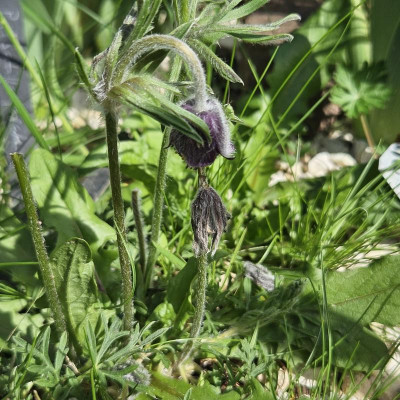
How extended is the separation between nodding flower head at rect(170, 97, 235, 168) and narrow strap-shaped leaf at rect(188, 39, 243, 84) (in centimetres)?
14

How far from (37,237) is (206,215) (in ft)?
1.54

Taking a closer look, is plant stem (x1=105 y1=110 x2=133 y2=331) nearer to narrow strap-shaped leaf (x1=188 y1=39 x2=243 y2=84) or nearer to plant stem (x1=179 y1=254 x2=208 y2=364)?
plant stem (x1=179 y1=254 x2=208 y2=364)

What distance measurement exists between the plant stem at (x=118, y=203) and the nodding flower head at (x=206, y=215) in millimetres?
201

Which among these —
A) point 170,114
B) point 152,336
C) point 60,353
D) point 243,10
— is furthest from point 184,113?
point 60,353

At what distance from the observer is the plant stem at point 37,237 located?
138 cm

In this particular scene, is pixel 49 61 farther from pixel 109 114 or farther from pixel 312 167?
pixel 109 114

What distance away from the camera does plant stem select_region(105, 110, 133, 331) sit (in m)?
1.37

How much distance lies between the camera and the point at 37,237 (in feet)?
5.03

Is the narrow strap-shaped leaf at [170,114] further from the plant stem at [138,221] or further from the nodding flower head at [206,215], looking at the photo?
the plant stem at [138,221]

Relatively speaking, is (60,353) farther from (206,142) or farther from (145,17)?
(145,17)

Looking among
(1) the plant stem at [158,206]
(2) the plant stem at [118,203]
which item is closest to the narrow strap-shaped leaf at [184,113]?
(2) the plant stem at [118,203]

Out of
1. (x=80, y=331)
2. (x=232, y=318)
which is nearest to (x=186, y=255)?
(x=232, y=318)

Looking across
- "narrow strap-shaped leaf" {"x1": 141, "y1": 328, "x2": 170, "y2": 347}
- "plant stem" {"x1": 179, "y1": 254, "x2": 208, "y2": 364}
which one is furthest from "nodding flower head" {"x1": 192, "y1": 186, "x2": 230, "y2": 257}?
"narrow strap-shaped leaf" {"x1": 141, "y1": 328, "x2": 170, "y2": 347}

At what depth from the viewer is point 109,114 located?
1.36 metres
